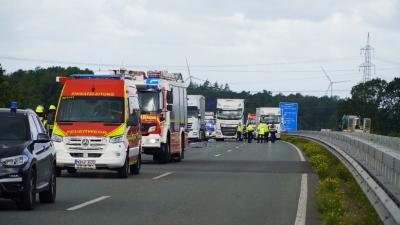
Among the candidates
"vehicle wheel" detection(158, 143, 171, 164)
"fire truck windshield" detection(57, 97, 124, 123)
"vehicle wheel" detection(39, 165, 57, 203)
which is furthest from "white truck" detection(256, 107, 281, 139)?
"vehicle wheel" detection(39, 165, 57, 203)

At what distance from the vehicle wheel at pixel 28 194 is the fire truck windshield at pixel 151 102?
16360 mm

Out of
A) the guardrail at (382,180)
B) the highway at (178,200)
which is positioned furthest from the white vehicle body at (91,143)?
the guardrail at (382,180)

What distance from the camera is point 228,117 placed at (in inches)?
3017

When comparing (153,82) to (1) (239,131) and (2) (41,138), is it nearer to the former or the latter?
(2) (41,138)

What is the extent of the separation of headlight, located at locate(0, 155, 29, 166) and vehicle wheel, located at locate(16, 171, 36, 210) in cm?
24

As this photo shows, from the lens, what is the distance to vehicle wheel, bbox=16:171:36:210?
1331cm

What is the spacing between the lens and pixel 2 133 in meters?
14.1

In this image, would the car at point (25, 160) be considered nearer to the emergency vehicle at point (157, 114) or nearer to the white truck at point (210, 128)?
the emergency vehicle at point (157, 114)

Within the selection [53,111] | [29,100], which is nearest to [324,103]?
[29,100]

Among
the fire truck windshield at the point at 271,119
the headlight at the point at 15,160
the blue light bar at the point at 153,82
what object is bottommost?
the headlight at the point at 15,160

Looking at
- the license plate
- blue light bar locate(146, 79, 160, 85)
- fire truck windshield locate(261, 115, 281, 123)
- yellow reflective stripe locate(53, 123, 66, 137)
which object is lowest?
the license plate

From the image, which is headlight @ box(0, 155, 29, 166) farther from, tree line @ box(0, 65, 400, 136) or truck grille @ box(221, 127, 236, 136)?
tree line @ box(0, 65, 400, 136)

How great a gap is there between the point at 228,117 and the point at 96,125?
5451 cm

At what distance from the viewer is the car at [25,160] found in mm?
13094
